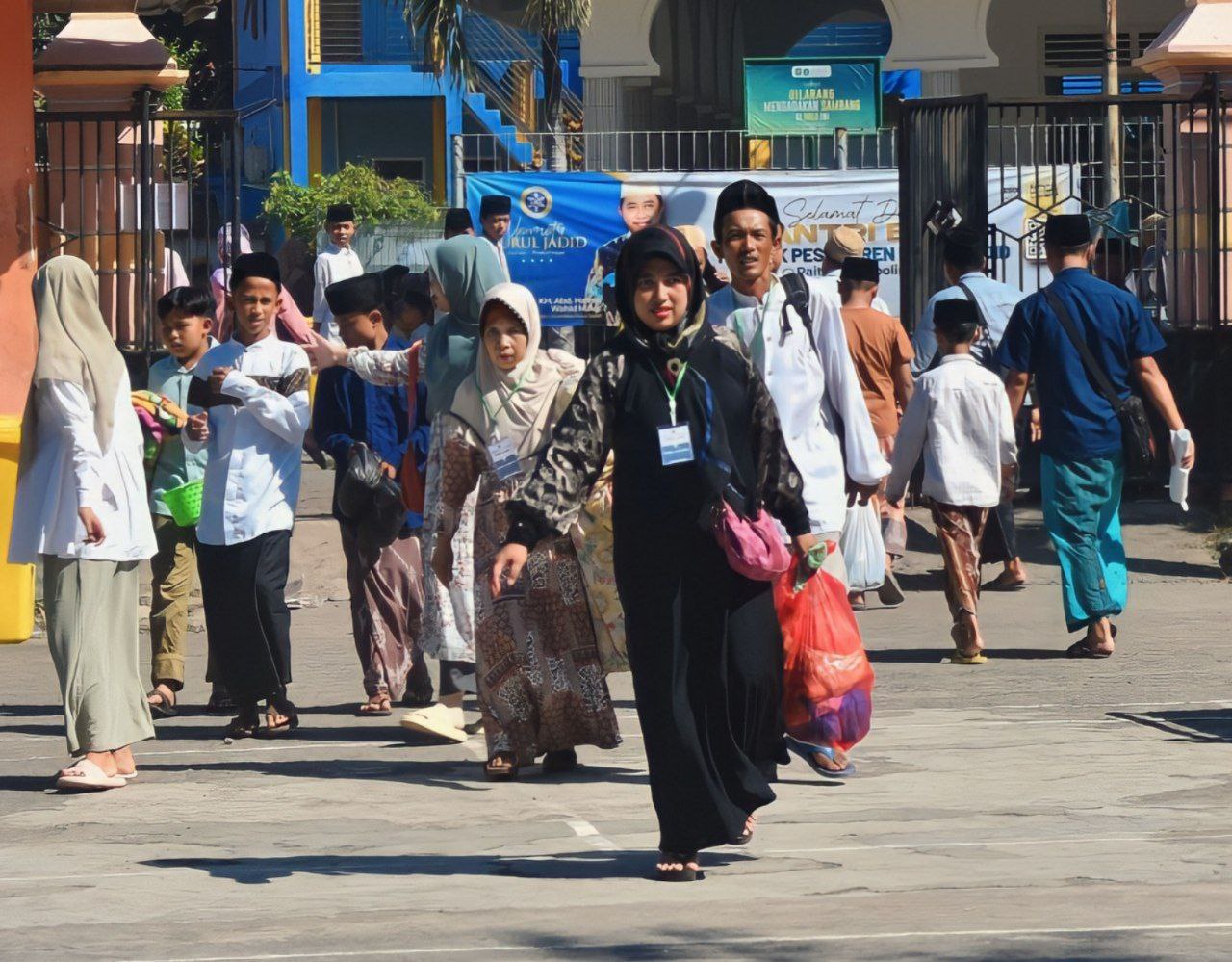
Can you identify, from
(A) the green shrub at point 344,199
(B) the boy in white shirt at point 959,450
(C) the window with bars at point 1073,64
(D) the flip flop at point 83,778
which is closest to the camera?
(D) the flip flop at point 83,778

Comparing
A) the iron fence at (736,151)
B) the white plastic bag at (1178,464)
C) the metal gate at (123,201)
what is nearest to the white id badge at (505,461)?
the white plastic bag at (1178,464)

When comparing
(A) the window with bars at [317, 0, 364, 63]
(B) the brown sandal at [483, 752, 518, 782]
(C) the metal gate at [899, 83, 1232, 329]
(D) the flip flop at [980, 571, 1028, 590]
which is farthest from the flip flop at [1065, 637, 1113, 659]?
(A) the window with bars at [317, 0, 364, 63]

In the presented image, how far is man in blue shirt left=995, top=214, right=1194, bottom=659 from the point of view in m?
10.7

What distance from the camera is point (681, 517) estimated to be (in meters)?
6.51

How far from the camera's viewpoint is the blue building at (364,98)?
1485 inches

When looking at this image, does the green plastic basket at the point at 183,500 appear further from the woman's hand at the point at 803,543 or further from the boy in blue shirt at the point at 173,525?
the woman's hand at the point at 803,543

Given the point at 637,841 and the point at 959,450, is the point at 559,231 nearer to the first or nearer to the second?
the point at 959,450

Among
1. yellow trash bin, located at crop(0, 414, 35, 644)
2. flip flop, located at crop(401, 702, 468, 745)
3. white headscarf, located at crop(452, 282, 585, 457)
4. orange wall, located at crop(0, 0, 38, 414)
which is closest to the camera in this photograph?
white headscarf, located at crop(452, 282, 585, 457)

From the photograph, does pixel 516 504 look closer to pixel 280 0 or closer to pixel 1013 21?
pixel 1013 21

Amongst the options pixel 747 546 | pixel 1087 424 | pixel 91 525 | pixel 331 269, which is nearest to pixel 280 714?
pixel 91 525

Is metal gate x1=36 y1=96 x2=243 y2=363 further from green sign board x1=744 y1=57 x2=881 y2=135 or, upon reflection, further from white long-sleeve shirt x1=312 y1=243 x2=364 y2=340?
green sign board x1=744 y1=57 x2=881 y2=135

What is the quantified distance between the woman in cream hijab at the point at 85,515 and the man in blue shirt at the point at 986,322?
5152mm

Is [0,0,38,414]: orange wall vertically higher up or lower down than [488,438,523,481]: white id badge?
higher up

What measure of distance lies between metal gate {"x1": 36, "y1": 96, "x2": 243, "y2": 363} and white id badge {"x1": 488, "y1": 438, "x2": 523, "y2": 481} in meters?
6.01
